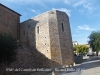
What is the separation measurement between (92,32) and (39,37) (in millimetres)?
10308

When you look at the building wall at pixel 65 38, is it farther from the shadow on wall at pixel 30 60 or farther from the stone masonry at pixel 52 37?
the shadow on wall at pixel 30 60

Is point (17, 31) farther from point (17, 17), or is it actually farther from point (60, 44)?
point (60, 44)

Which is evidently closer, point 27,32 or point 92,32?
point 27,32

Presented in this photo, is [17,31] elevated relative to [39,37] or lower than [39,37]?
elevated

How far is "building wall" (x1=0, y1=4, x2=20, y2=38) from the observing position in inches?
736

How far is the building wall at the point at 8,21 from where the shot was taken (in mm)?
18702

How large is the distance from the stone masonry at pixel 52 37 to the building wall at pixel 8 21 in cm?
297

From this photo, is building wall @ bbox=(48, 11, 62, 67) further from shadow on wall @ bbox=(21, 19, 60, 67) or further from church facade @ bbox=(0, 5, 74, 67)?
shadow on wall @ bbox=(21, 19, 60, 67)

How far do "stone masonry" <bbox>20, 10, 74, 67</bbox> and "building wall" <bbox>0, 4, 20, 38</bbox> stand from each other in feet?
9.74

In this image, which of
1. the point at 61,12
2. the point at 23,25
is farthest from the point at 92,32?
the point at 23,25

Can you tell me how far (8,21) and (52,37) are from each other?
8081mm

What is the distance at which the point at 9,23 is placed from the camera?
1991 cm

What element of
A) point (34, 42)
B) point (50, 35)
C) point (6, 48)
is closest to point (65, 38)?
point (50, 35)

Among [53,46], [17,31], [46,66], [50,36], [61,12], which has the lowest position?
[46,66]
